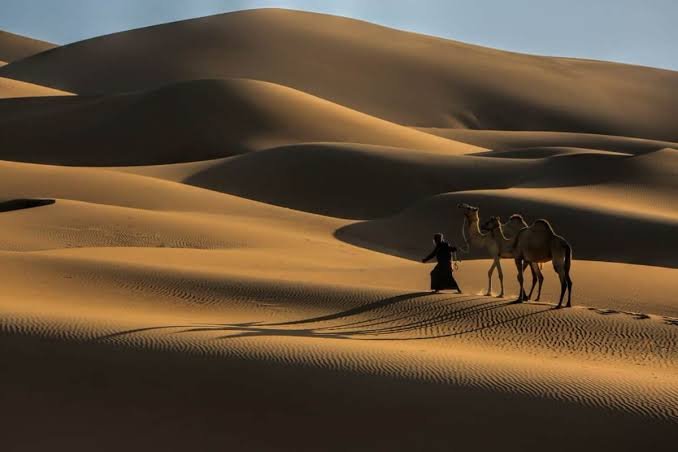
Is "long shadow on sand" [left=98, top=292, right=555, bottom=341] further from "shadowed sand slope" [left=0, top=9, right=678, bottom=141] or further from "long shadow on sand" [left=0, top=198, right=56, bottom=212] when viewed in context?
"shadowed sand slope" [left=0, top=9, right=678, bottom=141]

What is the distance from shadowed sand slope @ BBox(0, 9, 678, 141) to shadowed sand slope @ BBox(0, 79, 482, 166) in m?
27.4

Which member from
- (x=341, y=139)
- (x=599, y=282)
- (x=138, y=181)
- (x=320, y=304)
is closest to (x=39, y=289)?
(x=320, y=304)

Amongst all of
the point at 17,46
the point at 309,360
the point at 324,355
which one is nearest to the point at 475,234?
the point at 324,355

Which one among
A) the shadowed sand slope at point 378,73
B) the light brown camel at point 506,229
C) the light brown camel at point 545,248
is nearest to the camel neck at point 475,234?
the light brown camel at point 506,229

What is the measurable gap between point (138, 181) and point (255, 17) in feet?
275

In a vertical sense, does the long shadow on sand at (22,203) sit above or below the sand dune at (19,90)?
below

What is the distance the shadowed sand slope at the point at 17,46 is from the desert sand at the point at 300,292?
344 feet

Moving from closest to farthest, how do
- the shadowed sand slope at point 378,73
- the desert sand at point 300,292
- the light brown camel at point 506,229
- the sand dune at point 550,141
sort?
the desert sand at point 300,292 < the light brown camel at point 506,229 < the sand dune at point 550,141 < the shadowed sand slope at point 378,73

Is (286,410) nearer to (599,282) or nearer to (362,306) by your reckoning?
(362,306)

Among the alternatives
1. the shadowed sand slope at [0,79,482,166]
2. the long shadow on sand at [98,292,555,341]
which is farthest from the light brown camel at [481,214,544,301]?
the shadowed sand slope at [0,79,482,166]

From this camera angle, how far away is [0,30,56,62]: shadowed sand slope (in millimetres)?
155125

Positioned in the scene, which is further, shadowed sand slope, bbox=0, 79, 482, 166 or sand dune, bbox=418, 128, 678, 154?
sand dune, bbox=418, 128, 678, 154

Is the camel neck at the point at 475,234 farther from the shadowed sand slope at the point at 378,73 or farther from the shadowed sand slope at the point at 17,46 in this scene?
the shadowed sand slope at the point at 17,46

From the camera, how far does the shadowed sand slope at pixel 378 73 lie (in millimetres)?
89188
